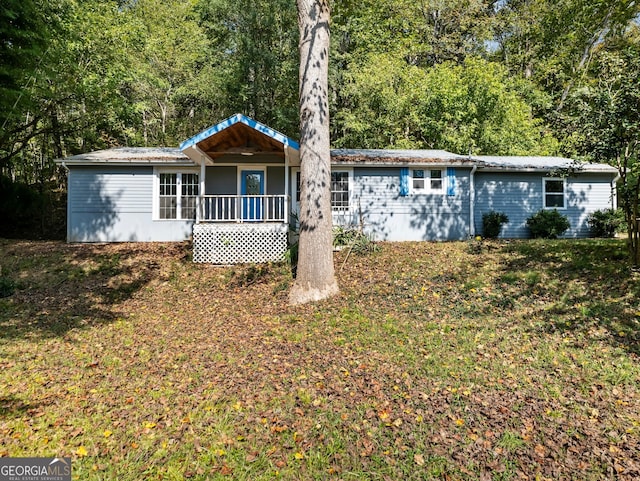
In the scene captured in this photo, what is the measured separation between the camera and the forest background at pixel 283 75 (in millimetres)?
16422

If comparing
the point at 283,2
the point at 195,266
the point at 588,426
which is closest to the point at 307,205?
the point at 195,266

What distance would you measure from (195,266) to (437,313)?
6952 mm

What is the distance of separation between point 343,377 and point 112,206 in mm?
11845

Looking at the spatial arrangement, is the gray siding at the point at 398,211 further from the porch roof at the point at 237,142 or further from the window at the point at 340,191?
the porch roof at the point at 237,142

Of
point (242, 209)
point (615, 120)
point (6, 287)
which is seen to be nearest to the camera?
point (615, 120)

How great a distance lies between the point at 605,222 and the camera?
1386 cm

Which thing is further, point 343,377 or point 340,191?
point 340,191

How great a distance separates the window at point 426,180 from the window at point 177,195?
7.90 meters

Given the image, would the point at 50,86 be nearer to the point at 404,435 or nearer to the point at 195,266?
the point at 195,266

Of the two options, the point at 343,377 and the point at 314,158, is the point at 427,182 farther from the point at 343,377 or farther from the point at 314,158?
the point at 343,377

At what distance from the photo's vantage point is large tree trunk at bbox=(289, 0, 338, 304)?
781cm
